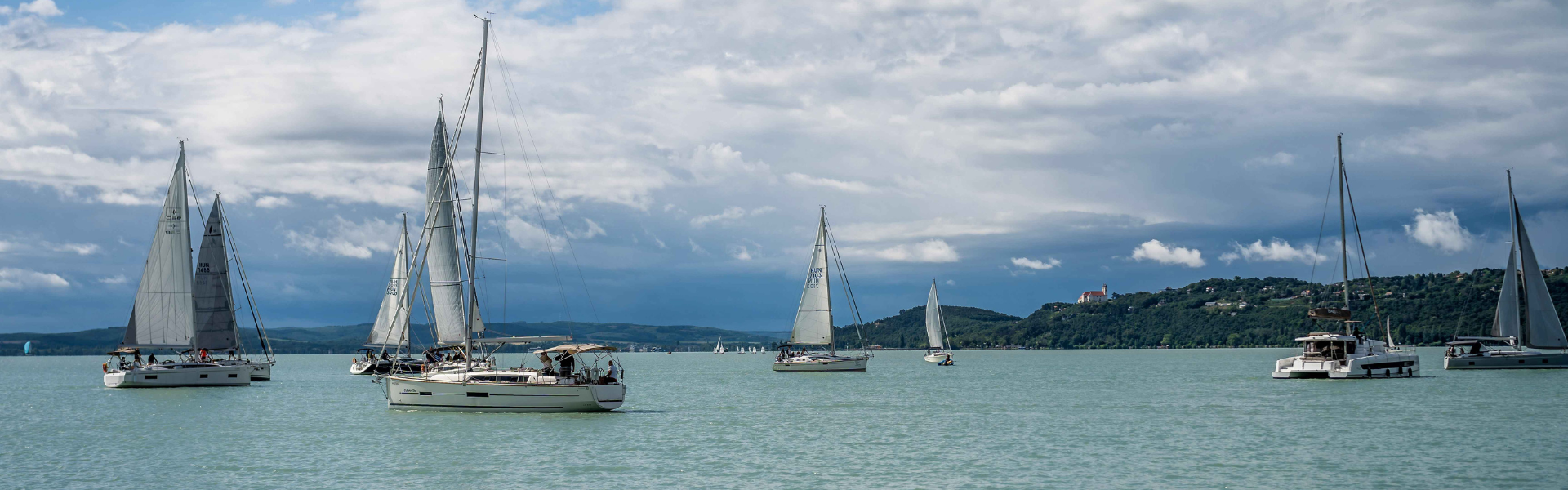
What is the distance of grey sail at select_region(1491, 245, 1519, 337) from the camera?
78.5 metres

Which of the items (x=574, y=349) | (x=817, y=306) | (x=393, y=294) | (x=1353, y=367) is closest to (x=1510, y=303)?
(x=1353, y=367)

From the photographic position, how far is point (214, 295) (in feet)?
229

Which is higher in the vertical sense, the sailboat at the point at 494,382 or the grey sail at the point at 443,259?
the grey sail at the point at 443,259

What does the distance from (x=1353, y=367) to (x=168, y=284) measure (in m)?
65.8

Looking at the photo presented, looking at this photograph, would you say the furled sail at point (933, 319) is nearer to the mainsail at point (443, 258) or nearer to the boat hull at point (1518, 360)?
the boat hull at point (1518, 360)

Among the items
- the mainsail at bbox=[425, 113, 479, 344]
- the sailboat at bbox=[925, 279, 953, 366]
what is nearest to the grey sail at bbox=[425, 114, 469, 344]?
the mainsail at bbox=[425, 113, 479, 344]

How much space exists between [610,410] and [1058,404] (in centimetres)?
2263

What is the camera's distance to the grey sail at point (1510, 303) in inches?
3091

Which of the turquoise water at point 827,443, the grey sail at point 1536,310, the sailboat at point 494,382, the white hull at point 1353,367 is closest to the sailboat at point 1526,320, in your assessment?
the grey sail at point 1536,310

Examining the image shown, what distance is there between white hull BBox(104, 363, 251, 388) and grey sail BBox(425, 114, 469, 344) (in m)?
15.1

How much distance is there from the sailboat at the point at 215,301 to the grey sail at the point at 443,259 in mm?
15882

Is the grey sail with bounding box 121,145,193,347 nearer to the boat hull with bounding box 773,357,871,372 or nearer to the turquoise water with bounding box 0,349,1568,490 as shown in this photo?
the turquoise water with bounding box 0,349,1568,490

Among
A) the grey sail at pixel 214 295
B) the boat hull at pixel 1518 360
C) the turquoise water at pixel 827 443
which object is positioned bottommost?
the turquoise water at pixel 827 443

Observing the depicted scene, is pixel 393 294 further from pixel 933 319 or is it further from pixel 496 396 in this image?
pixel 933 319
